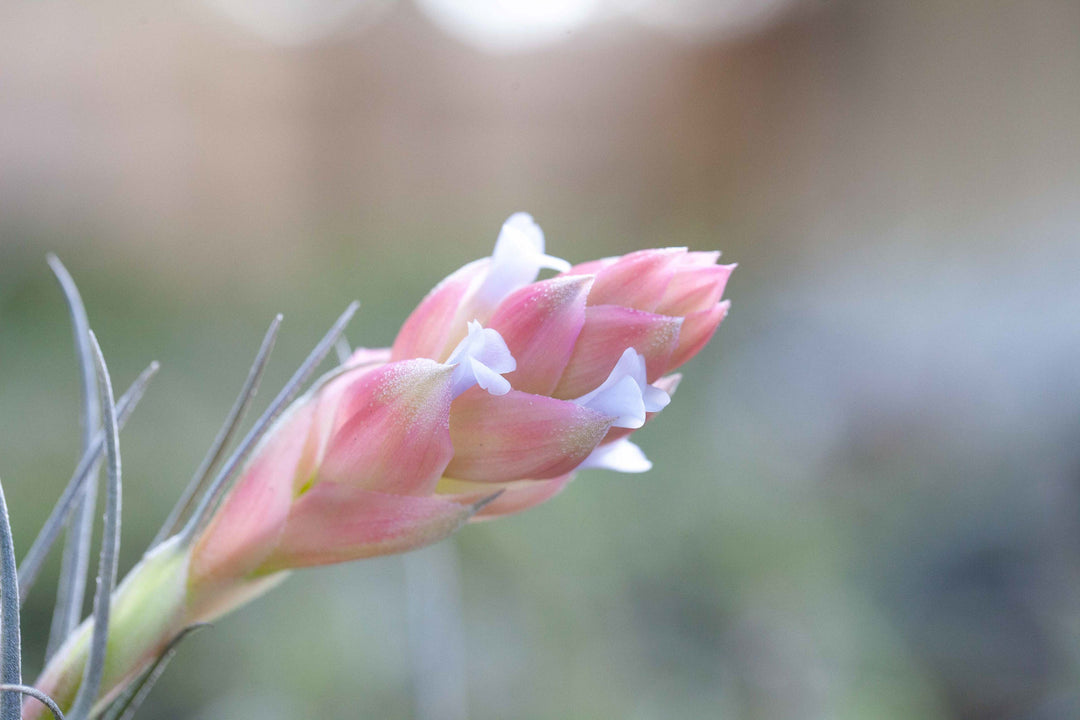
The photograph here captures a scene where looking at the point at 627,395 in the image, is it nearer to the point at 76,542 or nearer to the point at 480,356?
the point at 480,356

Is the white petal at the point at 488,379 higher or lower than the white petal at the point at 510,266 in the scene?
lower

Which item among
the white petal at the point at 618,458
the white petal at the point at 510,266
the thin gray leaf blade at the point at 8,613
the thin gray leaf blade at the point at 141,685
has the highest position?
the white petal at the point at 510,266

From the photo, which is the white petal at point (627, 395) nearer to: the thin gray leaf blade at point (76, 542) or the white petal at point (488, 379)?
the white petal at point (488, 379)

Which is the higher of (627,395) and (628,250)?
(628,250)

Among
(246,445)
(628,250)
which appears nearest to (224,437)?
(246,445)

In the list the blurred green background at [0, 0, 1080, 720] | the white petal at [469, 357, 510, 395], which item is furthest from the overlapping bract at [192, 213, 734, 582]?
the blurred green background at [0, 0, 1080, 720]

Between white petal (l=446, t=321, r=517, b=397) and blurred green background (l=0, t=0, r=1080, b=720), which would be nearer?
white petal (l=446, t=321, r=517, b=397)

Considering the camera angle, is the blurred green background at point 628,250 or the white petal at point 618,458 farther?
the blurred green background at point 628,250

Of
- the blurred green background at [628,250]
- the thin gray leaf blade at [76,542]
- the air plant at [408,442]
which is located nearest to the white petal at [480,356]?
the air plant at [408,442]

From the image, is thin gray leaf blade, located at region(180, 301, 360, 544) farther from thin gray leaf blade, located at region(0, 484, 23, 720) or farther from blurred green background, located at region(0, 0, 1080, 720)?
blurred green background, located at region(0, 0, 1080, 720)
